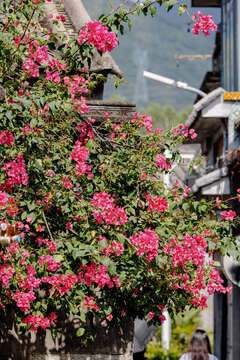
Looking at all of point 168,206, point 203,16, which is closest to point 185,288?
point 168,206

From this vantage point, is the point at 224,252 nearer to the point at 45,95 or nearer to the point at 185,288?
the point at 185,288

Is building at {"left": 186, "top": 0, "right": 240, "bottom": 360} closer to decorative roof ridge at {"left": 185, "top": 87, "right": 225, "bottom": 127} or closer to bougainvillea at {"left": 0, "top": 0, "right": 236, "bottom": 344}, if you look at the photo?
decorative roof ridge at {"left": 185, "top": 87, "right": 225, "bottom": 127}

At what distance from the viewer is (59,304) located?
5840 mm

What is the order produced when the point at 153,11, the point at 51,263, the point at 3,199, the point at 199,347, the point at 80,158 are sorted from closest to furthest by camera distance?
1. the point at 3,199
2. the point at 51,263
3. the point at 153,11
4. the point at 80,158
5. the point at 199,347

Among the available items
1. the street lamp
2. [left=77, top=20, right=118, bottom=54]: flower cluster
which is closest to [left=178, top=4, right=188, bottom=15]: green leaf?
[left=77, top=20, right=118, bottom=54]: flower cluster

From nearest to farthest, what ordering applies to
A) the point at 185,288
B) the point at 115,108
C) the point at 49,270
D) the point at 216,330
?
the point at 49,270 → the point at 185,288 → the point at 115,108 → the point at 216,330

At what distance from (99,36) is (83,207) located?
158cm

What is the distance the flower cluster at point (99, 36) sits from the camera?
5.43 m

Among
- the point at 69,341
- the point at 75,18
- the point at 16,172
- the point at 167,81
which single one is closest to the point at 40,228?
the point at 16,172

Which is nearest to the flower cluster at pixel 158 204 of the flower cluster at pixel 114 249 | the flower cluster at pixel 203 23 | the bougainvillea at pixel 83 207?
the bougainvillea at pixel 83 207

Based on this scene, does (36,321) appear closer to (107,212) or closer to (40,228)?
(40,228)

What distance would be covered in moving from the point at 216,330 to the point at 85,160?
14.4 m

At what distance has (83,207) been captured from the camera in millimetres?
5832

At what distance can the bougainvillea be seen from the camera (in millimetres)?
5469
